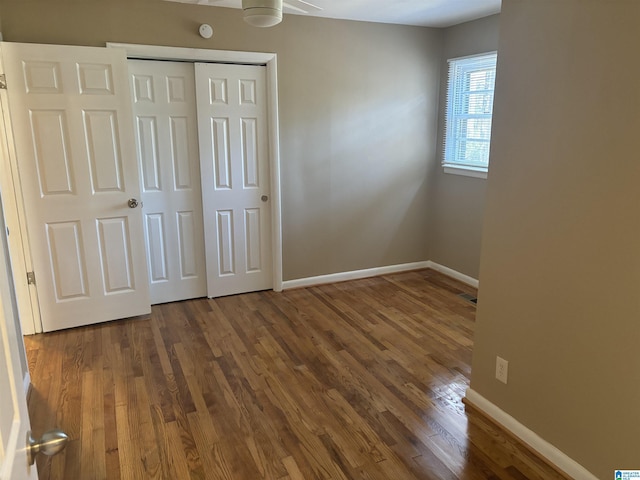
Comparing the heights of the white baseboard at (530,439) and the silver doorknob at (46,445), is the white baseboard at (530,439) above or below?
below

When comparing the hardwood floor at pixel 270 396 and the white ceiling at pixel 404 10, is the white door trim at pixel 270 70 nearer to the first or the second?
the white ceiling at pixel 404 10

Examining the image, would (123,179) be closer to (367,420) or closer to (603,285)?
(367,420)

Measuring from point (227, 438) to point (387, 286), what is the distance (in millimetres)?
2610

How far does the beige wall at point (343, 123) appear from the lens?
379 centimetres

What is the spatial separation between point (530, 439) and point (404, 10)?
3.38 m

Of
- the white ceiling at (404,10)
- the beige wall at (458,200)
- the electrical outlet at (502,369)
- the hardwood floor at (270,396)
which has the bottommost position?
the hardwood floor at (270,396)

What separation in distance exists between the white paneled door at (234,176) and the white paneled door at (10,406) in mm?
3207

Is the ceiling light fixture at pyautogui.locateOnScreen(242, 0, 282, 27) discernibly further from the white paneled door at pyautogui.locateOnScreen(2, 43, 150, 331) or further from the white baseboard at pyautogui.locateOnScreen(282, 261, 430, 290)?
the white baseboard at pyautogui.locateOnScreen(282, 261, 430, 290)

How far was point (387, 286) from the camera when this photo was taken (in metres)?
4.60

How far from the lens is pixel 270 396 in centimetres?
269

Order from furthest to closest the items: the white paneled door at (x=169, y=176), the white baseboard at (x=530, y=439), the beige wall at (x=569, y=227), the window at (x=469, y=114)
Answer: the window at (x=469, y=114) → the white paneled door at (x=169, y=176) → the white baseboard at (x=530, y=439) → the beige wall at (x=569, y=227)

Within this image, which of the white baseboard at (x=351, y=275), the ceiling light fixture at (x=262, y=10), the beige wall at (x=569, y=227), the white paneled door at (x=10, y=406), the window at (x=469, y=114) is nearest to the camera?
the white paneled door at (x=10, y=406)

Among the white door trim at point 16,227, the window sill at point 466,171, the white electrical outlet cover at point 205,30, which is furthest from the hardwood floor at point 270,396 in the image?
the white electrical outlet cover at point 205,30

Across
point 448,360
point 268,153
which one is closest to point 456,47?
point 268,153
